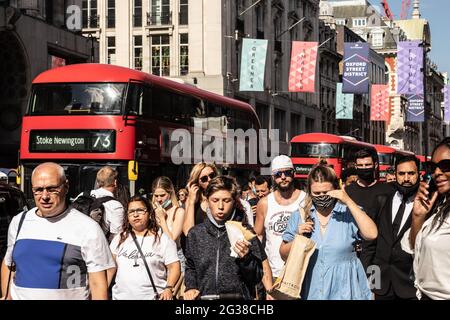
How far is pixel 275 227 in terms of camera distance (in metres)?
7.71

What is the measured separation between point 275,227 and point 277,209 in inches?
7.4

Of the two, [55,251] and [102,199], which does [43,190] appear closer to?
[55,251]

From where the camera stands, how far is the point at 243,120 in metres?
27.0

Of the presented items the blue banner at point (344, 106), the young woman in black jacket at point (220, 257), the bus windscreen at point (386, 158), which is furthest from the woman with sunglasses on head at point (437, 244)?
the blue banner at point (344, 106)

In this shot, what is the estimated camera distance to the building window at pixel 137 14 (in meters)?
46.7

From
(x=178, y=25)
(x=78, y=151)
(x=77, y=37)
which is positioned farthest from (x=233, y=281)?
(x=178, y=25)

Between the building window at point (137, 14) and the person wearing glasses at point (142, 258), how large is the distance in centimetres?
4111

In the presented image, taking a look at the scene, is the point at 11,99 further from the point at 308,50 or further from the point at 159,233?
the point at 159,233

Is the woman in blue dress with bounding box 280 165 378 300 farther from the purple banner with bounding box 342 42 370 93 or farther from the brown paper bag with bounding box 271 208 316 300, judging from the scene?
the purple banner with bounding box 342 42 370 93

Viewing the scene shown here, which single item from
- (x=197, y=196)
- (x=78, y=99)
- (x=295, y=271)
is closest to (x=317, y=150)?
(x=78, y=99)

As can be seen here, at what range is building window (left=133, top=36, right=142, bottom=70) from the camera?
1838 inches

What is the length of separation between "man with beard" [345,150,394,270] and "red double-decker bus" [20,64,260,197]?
918cm

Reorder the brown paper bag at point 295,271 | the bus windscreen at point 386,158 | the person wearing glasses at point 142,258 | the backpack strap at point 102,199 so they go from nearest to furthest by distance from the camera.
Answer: the brown paper bag at point 295,271 → the person wearing glasses at point 142,258 → the backpack strap at point 102,199 → the bus windscreen at point 386,158

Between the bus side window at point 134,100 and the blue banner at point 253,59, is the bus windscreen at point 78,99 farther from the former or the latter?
the blue banner at point 253,59
